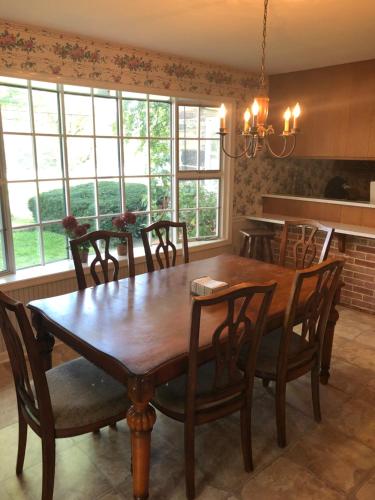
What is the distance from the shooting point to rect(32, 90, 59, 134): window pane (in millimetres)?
3016

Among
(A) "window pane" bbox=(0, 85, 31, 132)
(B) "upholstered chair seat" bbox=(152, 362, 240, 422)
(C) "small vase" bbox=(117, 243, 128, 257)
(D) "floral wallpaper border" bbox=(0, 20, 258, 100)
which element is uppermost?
(D) "floral wallpaper border" bbox=(0, 20, 258, 100)

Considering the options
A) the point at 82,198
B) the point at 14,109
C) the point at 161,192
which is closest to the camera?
the point at 14,109

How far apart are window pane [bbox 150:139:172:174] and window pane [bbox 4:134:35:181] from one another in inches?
45.7

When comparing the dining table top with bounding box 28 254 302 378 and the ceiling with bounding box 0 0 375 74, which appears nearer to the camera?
the dining table top with bounding box 28 254 302 378

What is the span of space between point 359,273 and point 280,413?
88.3 inches

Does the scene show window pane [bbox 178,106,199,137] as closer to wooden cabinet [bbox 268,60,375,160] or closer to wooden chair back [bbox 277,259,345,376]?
wooden cabinet [bbox 268,60,375,160]

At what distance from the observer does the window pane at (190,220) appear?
13.7 ft

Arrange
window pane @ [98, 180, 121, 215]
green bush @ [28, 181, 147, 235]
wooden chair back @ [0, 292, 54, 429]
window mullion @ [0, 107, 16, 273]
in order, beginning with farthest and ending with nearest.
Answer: window pane @ [98, 180, 121, 215], green bush @ [28, 181, 147, 235], window mullion @ [0, 107, 16, 273], wooden chair back @ [0, 292, 54, 429]

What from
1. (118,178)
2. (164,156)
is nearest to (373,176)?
(164,156)

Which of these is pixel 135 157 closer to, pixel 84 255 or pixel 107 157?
pixel 107 157

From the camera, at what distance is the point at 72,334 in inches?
68.7

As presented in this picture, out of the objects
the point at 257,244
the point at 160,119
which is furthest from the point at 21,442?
the point at 257,244

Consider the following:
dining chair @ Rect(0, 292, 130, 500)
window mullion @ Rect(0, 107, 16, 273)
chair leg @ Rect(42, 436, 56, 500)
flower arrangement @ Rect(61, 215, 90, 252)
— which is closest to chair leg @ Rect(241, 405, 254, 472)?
dining chair @ Rect(0, 292, 130, 500)

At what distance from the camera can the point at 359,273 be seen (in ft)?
12.5
